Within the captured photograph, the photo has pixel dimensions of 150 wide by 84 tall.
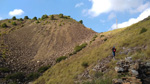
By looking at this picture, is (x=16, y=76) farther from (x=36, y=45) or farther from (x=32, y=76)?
(x=36, y=45)

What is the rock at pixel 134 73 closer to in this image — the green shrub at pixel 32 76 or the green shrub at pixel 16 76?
the green shrub at pixel 32 76

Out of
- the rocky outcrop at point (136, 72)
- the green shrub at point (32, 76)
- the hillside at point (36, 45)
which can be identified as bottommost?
the green shrub at point (32, 76)

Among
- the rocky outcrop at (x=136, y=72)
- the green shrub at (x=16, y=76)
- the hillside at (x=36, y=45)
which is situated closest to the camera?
the rocky outcrop at (x=136, y=72)

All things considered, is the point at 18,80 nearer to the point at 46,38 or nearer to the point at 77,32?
the point at 46,38

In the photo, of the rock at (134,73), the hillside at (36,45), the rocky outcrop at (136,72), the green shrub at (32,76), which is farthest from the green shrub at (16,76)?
the rock at (134,73)

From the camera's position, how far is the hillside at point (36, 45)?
20500mm

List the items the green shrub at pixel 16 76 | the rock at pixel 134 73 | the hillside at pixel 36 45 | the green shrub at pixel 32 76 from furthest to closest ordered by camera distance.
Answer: the hillside at pixel 36 45 → the green shrub at pixel 32 76 → the green shrub at pixel 16 76 → the rock at pixel 134 73

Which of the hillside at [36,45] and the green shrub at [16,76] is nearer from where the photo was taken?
the green shrub at [16,76]

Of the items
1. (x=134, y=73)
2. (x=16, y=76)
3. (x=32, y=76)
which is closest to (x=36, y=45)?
(x=32, y=76)

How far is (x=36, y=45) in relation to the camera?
31656 millimetres

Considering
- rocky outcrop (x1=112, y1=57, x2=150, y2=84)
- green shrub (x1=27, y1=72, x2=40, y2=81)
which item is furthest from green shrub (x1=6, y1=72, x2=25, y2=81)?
rocky outcrop (x1=112, y1=57, x2=150, y2=84)

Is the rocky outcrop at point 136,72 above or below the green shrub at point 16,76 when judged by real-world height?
above

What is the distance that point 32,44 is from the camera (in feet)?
105

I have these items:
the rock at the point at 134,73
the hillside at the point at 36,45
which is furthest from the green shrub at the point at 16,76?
the rock at the point at 134,73
